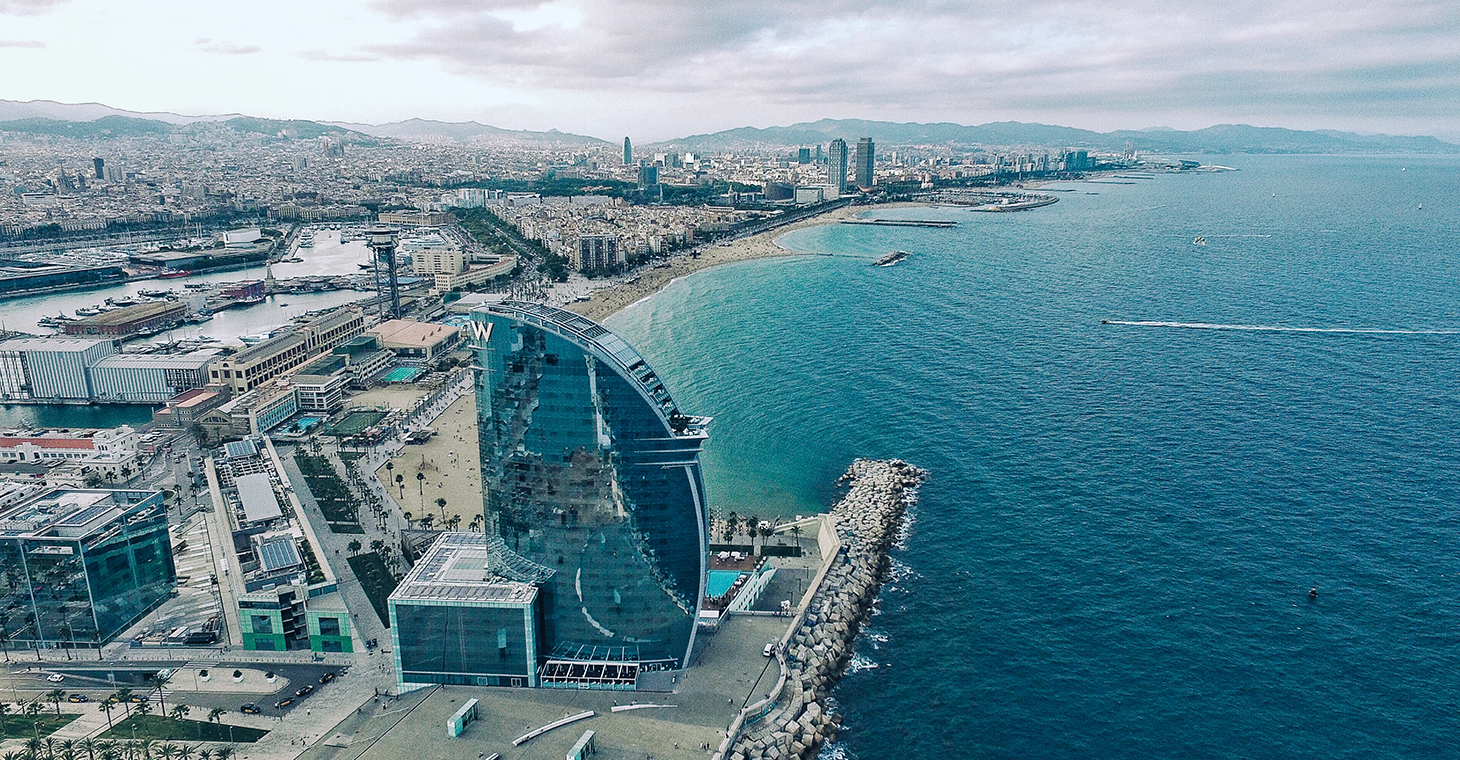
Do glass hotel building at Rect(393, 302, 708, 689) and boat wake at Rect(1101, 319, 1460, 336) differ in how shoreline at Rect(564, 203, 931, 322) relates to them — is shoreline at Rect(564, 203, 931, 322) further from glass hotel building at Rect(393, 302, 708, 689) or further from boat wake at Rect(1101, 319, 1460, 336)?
glass hotel building at Rect(393, 302, 708, 689)

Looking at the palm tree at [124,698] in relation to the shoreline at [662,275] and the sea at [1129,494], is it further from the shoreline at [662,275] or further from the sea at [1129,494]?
the shoreline at [662,275]

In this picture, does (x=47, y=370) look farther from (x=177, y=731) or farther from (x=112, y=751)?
(x=112, y=751)

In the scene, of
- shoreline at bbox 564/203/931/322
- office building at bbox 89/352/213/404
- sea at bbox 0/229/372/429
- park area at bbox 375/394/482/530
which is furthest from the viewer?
shoreline at bbox 564/203/931/322

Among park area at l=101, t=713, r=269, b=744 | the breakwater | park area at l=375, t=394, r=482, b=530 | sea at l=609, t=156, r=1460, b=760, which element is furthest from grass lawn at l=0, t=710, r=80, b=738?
sea at l=609, t=156, r=1460, b=760

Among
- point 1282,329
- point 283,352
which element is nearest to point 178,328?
point 283,352

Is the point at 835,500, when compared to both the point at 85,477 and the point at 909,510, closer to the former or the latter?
the point at 909,510

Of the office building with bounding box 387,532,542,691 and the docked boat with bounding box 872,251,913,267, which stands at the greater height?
the docked boat with bounding box 872,251,913,267

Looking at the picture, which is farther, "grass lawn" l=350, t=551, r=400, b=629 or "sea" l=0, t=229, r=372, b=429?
"sea" l=0, t=229, r=372, b=429
